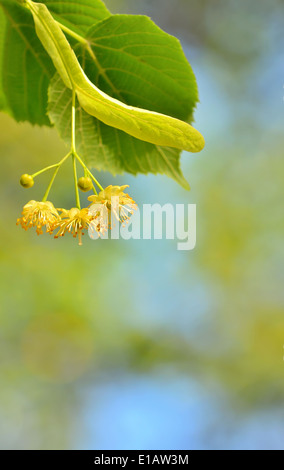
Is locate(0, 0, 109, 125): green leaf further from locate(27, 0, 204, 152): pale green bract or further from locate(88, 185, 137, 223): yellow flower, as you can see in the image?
locate(88, 185, 137, 223): yellow flower

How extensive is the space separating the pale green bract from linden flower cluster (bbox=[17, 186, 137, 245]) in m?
0.10

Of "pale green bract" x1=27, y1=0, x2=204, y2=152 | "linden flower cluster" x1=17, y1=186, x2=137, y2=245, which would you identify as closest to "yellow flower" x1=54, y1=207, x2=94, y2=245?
"linden flower cluster" x1=17, y1=186, x2=137, y2=245

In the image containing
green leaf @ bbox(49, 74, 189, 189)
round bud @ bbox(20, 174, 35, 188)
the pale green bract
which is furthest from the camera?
green leaf @ bbox(49, 74, 189, 189)

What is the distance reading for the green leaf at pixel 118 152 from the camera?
0.77 meters

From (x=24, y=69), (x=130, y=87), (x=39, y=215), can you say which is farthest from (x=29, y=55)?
(x=39, y=215)

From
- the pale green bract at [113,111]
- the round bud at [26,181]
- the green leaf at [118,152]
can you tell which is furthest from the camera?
the green leaf at [118,152]

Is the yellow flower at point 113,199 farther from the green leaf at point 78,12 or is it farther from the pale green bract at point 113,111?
the green leaf at point 78,12

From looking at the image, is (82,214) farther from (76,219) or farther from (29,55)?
(29,55)

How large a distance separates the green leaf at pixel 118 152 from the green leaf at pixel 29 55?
0.26 ft

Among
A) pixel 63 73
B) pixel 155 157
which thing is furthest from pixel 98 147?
pixel 63 73

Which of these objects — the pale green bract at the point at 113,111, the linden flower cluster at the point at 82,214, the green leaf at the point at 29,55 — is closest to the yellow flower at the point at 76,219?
the linden flower cluster at the point at 82,214

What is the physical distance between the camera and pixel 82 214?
2.10 feet

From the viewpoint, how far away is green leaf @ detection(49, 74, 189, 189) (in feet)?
2.53

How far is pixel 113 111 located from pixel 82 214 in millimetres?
149
